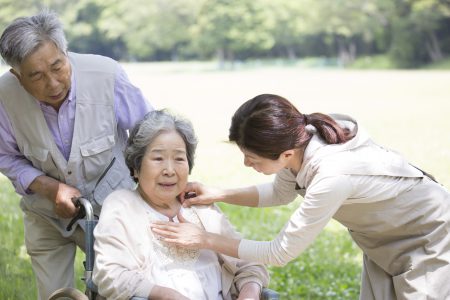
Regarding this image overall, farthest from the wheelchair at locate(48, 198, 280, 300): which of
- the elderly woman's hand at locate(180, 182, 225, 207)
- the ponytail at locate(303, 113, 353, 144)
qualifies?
the ponytail at locate(303, 113, 353, 144)

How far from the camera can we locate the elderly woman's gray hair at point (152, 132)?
316 centimetres

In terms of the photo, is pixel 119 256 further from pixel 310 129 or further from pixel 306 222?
pixel 310 129

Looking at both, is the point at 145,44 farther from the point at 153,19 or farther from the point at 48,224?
the point at 48,224

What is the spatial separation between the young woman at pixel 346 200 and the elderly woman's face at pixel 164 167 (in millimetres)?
137

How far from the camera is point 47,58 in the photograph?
10.5ft

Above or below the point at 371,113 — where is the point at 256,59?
below

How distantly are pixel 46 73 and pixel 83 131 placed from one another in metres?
0.36

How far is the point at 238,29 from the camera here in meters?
51.0

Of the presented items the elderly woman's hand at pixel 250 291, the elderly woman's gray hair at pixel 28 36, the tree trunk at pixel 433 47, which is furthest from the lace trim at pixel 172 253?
the tree trunk at pixel 433 47

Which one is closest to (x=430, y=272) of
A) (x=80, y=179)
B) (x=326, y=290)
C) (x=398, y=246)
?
(x=398, y=246)

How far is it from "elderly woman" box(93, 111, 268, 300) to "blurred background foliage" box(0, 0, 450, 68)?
43.4m

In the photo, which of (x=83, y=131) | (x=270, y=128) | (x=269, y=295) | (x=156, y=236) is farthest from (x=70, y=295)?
(x=270, y=128)

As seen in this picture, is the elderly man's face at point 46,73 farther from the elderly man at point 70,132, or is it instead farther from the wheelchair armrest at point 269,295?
the wheelchair armrest at point 269,295

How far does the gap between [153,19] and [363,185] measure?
160 feet
